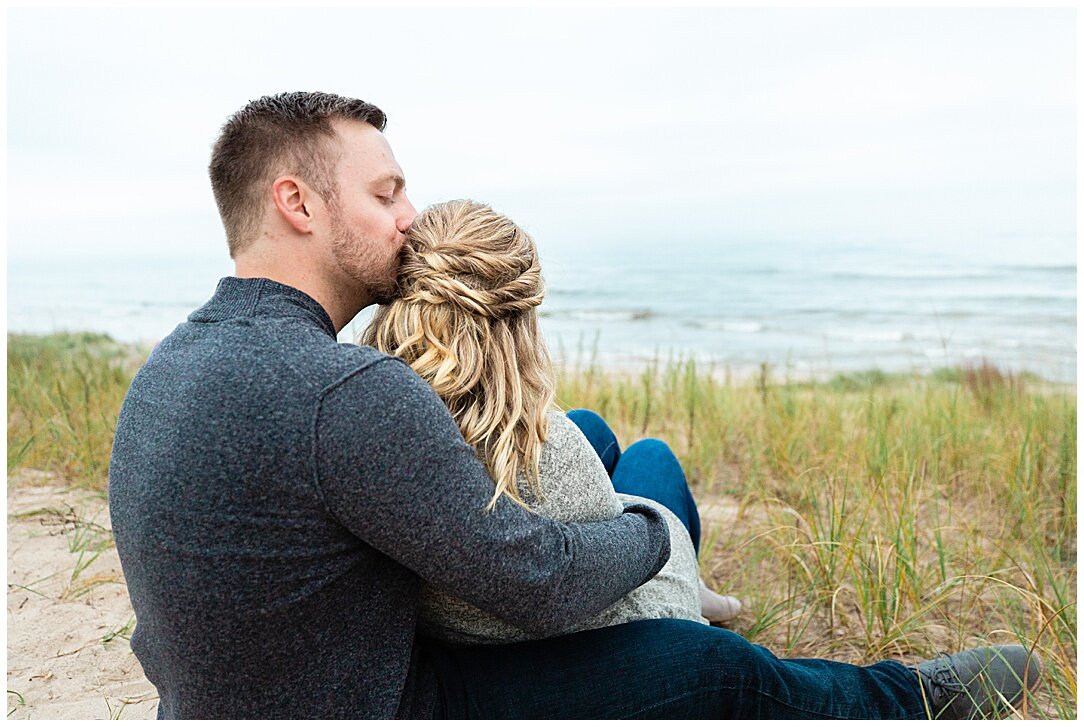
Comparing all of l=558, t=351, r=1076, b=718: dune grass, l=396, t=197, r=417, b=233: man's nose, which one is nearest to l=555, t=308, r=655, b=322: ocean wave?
l=558, t=351, r=1076, b=718: dune grass

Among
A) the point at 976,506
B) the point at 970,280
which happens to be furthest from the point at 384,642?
the point at 970,280

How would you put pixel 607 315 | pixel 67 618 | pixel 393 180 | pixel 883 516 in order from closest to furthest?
pixel 393 180
pixel 67 618
pixel 883 516
pixel 607 315

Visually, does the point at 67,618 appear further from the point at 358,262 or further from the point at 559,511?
the point at 559,511

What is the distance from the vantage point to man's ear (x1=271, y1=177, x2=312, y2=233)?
177 cm

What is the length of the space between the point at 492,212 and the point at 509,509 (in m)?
0.72

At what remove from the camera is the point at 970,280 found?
23.6m

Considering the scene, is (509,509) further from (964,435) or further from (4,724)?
(964,435)

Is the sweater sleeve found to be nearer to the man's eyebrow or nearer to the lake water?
the man's eyebrow

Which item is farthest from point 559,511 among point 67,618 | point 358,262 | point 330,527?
point 67,618

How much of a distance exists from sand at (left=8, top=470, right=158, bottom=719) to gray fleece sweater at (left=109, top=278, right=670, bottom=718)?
3.28 feet

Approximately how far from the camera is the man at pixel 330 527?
137 centimetres

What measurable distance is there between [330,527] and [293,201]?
0.73 metres

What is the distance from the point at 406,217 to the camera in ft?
6.30

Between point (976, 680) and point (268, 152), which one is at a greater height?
point (268, 152)
